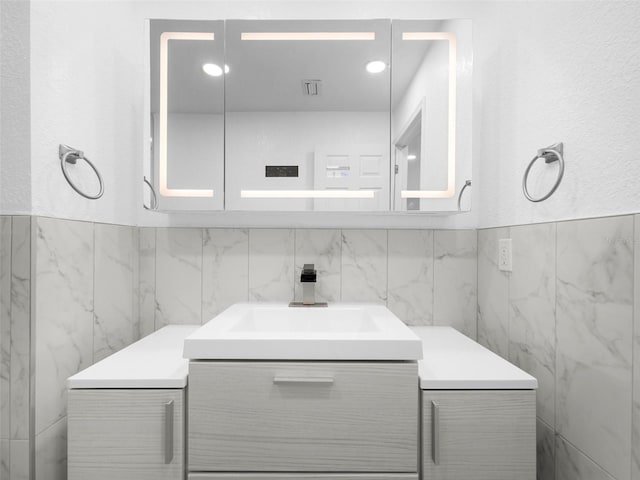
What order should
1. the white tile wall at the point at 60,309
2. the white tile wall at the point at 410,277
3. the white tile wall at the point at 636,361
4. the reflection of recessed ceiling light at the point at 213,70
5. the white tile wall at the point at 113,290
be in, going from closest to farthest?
1. the white tile wall at the point at 636,361
2. the white tile wall at the point at 60,309
3. the white tile wall at the point at 113,290
4. the reflection of recessed ceiling light at the point at 213,70
5. the white tile wall at the point at 410,277

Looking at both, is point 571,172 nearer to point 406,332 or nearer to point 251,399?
point 406,332

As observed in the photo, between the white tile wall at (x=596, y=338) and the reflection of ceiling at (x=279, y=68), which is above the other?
the reflection of ceiling at (x=279, y=68)

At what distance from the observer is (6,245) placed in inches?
34.9

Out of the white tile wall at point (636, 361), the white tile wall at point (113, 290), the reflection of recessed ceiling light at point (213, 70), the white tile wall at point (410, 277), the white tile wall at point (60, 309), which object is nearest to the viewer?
the white tile wall at point (636, 361)

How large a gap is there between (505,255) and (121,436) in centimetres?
129

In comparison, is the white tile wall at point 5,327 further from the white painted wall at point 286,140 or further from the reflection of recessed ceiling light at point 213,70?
the reflection of recessed ceiling light at point 213,70

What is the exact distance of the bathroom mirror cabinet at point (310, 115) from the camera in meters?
1.26

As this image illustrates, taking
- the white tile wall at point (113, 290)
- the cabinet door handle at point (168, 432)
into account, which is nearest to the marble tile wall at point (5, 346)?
the white tile wall at point (113, 290)

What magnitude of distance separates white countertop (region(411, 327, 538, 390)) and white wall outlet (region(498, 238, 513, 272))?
296 mm

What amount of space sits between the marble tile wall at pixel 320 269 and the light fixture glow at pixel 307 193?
18 cm

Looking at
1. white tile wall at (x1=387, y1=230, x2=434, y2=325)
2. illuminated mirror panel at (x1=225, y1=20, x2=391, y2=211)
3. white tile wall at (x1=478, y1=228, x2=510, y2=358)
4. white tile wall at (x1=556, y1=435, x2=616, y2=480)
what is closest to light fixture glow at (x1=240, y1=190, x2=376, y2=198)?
illuminated mirror panel at (x1=225, y1=20, x2=391, y2=211)

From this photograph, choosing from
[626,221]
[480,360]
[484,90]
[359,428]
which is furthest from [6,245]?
[484,90]

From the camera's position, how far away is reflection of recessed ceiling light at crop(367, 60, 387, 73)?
4.15 feet

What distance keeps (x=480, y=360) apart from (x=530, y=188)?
558mm
